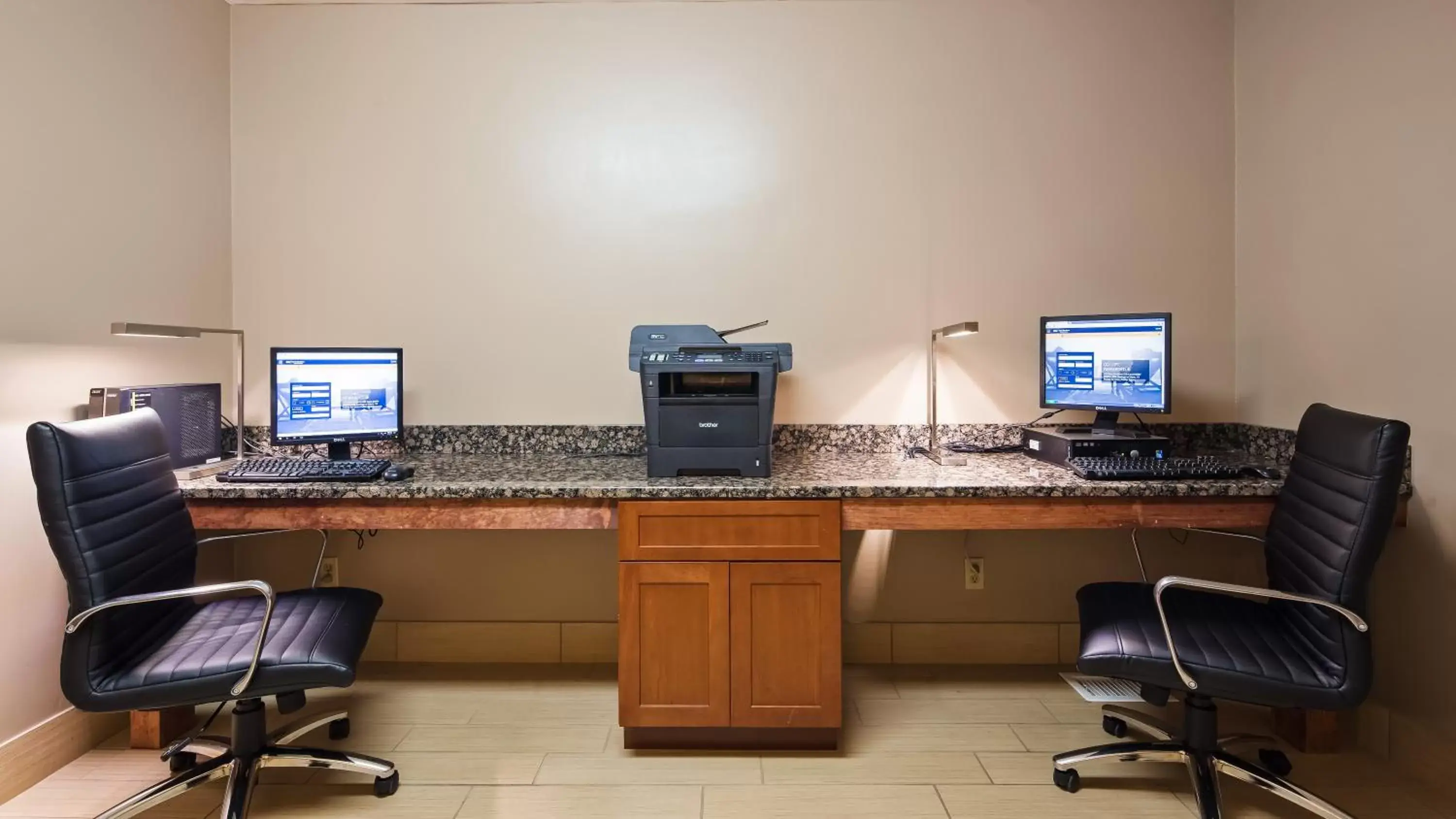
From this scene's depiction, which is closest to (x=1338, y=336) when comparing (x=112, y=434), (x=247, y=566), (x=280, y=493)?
(x=280, y=493)

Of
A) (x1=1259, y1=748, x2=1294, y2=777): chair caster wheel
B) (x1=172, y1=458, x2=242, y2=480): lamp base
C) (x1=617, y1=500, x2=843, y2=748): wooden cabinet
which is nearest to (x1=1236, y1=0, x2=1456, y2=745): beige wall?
(x1=1259, y1=748, x2=1294, y2=777): chair caster wheel

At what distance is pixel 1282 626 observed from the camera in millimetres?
1736

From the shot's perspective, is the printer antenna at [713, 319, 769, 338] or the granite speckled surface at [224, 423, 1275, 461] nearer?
the printer antenna at [713, 319, 769, 338]

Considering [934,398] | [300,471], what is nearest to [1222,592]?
[934,398]

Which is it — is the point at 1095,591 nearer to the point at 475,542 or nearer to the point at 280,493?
the point at 475,542

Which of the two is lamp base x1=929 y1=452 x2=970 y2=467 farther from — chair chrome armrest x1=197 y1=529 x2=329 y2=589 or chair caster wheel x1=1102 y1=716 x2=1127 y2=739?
chair chrome armrest x1=197 y1=529 x2=329 y2=589

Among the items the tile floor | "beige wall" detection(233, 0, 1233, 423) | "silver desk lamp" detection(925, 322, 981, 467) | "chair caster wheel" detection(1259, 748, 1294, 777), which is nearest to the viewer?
the tile floor

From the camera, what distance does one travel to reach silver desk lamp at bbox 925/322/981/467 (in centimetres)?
224

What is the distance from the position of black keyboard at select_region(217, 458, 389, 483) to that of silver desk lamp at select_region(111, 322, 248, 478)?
5.2 inches

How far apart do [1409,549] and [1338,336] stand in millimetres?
611

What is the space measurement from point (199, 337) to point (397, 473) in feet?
3.18

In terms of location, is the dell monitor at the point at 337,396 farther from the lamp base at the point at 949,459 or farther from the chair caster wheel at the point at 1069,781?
the chair caster wheel at the point at 1069,781

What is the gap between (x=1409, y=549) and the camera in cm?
191

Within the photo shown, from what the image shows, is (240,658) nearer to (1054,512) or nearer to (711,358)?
(711,358)
